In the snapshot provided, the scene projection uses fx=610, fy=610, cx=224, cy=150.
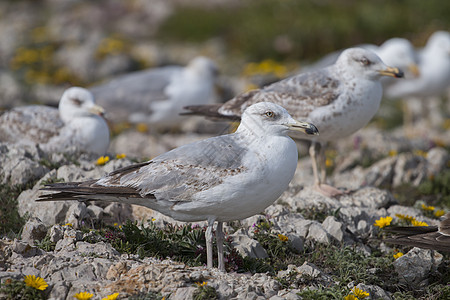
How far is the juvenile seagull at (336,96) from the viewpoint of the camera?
22.1ft

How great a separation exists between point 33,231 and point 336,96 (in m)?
3.51

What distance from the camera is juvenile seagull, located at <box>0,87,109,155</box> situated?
7469 mm

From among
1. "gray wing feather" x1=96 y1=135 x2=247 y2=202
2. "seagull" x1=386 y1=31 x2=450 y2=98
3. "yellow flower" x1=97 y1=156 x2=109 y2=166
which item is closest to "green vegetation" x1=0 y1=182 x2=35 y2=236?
"yellow flower" x1=97 y1=156 x2=109 y2=166

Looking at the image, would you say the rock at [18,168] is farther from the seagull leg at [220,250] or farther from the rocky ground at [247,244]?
the seagull leg at [220,250]

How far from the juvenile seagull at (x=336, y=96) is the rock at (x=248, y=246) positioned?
1665mm

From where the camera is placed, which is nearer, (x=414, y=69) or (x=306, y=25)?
(x=414, y=69)

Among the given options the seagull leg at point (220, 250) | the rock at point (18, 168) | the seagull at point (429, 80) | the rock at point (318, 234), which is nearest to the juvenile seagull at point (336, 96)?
the rock at point (318, 234)

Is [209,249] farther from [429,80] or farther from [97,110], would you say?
[429,80]

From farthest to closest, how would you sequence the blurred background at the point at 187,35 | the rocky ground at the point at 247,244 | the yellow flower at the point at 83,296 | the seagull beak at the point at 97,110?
the blurred background at the point at 187,35
the seagull beak at the point at 97,110
the rocky ground at the point at 247,244
the yellow flower at the point at 83,296

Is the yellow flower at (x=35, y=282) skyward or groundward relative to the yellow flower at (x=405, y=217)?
skyward

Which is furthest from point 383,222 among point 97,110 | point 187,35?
point 187,35

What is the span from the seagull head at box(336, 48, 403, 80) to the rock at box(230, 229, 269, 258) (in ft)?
8.38

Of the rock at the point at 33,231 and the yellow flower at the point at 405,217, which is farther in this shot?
the yellow flower at the point at 405,217

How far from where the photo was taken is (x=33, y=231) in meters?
5.14
